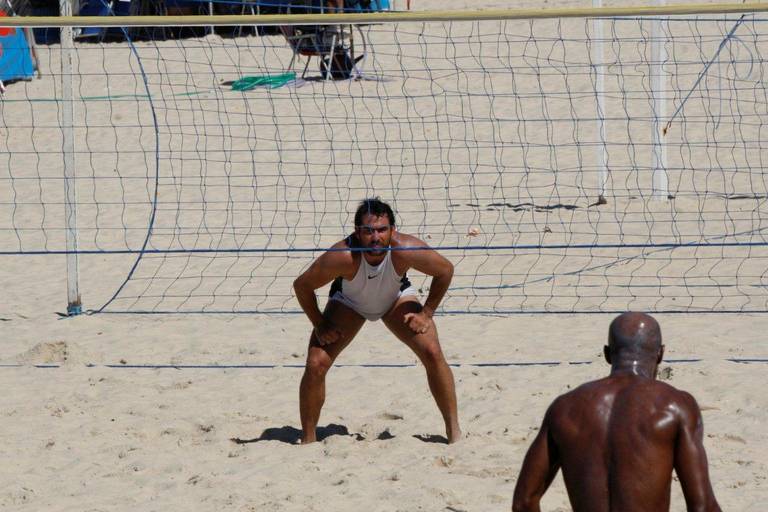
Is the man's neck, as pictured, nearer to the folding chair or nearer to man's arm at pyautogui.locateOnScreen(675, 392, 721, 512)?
man's arm at pyautogui.locateOnScreen(675, 392, 721, 512)

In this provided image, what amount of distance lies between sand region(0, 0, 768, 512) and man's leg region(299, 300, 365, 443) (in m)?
0.16

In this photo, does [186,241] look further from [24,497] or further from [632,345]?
[632,345]

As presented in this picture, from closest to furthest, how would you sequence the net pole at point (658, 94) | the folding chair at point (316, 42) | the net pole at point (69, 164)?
1. the net pole at point (69, 164)
2. the net pole at point (658, 94)
3. the folding chair at point (316, 42)

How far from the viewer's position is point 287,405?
6297 millimetres

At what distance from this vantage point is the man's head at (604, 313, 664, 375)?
3080 millimetres

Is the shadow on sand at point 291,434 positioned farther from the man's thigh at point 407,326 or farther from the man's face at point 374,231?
the man's face at point 374,231

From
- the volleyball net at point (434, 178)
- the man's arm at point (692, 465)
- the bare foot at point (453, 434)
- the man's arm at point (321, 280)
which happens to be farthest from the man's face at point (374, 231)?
the man's arm at point (692, 465)

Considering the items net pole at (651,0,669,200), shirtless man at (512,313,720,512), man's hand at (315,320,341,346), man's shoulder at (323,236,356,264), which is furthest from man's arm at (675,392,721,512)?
net pole at (651,0,669,200)

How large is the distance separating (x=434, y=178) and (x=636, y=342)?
8.71 metres

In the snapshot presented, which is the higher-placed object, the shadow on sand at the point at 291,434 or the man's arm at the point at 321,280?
the man's arm at the point at 321,280

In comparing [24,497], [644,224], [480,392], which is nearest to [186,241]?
[644,224]

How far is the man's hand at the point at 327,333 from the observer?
219 inches

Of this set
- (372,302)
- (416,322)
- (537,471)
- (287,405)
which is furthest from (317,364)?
(537,471)

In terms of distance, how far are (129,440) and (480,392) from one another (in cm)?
175
